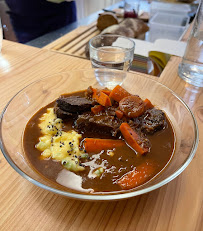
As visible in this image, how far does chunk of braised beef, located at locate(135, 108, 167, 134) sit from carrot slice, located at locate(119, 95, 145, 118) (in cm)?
4

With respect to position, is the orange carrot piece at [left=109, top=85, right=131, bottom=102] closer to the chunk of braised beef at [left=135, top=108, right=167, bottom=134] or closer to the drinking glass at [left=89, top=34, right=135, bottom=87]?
the chunk of braised beef at [left=135, top=108, right=167, bottom=134]

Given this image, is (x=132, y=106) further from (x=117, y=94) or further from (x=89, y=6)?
(x=89, y=6)

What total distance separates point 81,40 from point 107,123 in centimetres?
208

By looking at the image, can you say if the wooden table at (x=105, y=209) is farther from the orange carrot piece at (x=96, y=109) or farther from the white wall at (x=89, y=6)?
the white wall at (x=89, y=6)

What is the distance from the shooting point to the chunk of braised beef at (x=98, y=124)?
4.23ft

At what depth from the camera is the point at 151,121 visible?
132 centimetres

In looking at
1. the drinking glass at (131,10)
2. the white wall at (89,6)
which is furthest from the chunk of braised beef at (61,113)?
the white wall at (89,6)

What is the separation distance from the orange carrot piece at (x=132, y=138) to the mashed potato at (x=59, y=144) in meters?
0.25

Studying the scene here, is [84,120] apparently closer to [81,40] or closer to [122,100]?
[122,100]

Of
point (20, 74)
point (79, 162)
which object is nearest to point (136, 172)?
point (79, 162)

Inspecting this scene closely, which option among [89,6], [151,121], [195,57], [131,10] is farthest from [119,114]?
[89,6]

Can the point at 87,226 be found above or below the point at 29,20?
above

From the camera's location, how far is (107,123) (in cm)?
129

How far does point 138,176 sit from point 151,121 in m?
0.39
